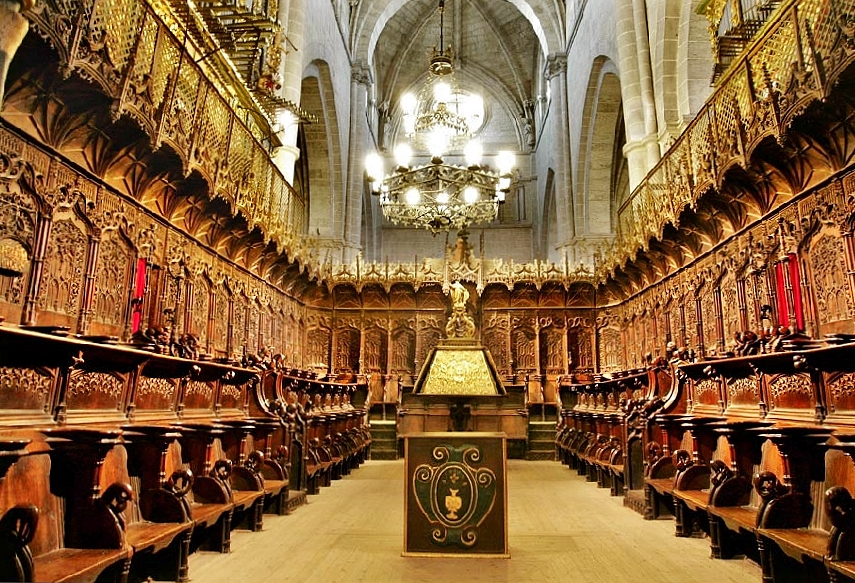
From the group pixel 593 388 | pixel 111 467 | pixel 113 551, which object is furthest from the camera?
pixel 593 388

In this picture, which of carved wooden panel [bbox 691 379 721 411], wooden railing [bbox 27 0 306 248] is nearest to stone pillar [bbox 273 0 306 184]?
wooden railing [bbox 27 0 306 248]

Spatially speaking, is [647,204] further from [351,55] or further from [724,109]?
[351,55]

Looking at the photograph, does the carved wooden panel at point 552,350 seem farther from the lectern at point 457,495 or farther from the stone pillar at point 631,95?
the lectern at point 457,495

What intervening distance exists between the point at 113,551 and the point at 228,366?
10.2ft

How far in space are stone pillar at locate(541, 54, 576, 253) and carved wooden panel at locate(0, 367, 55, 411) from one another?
17199 millimetres

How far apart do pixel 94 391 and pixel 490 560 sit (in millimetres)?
3074

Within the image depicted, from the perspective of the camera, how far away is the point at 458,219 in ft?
36.0

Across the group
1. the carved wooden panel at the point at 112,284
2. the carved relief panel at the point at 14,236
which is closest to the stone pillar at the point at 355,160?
the carved wooden panel at the point at 112,284

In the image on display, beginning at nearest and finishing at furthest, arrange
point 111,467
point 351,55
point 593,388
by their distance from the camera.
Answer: point 111,467 → point 593,388 → point 351,55

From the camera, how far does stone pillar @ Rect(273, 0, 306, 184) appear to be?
13031 mm

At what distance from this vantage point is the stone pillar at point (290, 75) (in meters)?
13.0

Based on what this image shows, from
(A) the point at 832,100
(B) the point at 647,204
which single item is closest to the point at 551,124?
(B) the point at 647,204

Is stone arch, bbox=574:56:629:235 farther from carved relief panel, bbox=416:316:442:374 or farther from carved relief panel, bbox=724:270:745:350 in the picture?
carved relief panel, bbox=724:270:745:350

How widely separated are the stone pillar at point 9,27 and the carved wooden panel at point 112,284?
3.31 m
